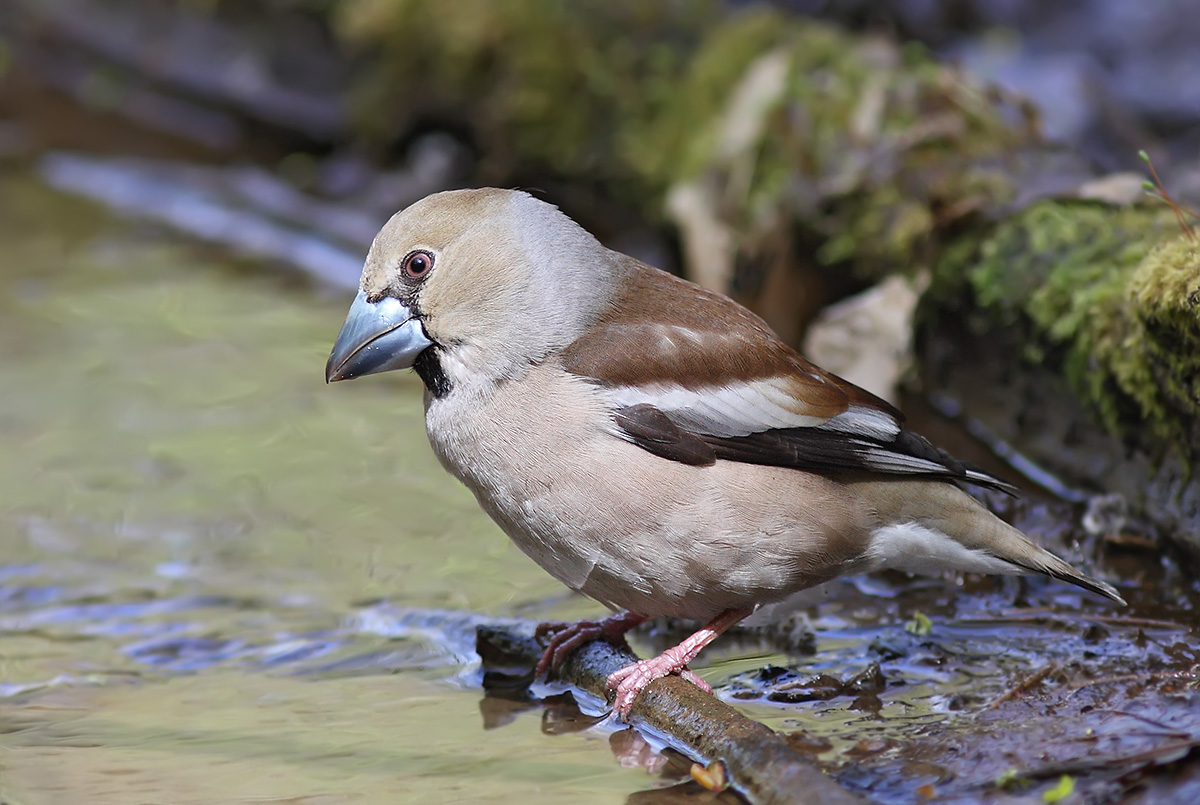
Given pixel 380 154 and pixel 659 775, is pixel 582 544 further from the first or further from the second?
pixel 380 154

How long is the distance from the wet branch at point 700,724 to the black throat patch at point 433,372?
937 millimetres

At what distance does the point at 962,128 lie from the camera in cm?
738

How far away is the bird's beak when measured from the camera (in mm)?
4586

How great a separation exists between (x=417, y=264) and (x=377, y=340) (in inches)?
11.5

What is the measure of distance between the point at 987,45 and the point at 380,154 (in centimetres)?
493

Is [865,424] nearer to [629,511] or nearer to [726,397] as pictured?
[726,397]

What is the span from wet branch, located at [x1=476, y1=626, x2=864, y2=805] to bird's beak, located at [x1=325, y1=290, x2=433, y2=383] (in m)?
1.07

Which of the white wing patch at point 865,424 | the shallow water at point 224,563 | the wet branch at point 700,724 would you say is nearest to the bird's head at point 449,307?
the white wing patch at point 865,424

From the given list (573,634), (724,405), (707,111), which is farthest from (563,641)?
(707,111)

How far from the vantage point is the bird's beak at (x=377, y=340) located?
459 centimetres

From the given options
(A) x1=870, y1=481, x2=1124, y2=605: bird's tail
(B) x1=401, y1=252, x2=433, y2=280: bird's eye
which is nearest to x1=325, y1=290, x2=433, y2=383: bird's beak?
(B) x1=401, y1=252, x2=433, y2=280: bird's eye

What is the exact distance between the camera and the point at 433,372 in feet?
15.2

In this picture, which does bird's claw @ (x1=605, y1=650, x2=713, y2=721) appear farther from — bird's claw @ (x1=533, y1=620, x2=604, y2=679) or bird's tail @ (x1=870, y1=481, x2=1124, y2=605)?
bird's tail @ (x1=870, y1=481, x2=1124, y2=605)

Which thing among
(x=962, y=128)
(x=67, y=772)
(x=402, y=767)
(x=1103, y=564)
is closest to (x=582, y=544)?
(x=402, y=767)
